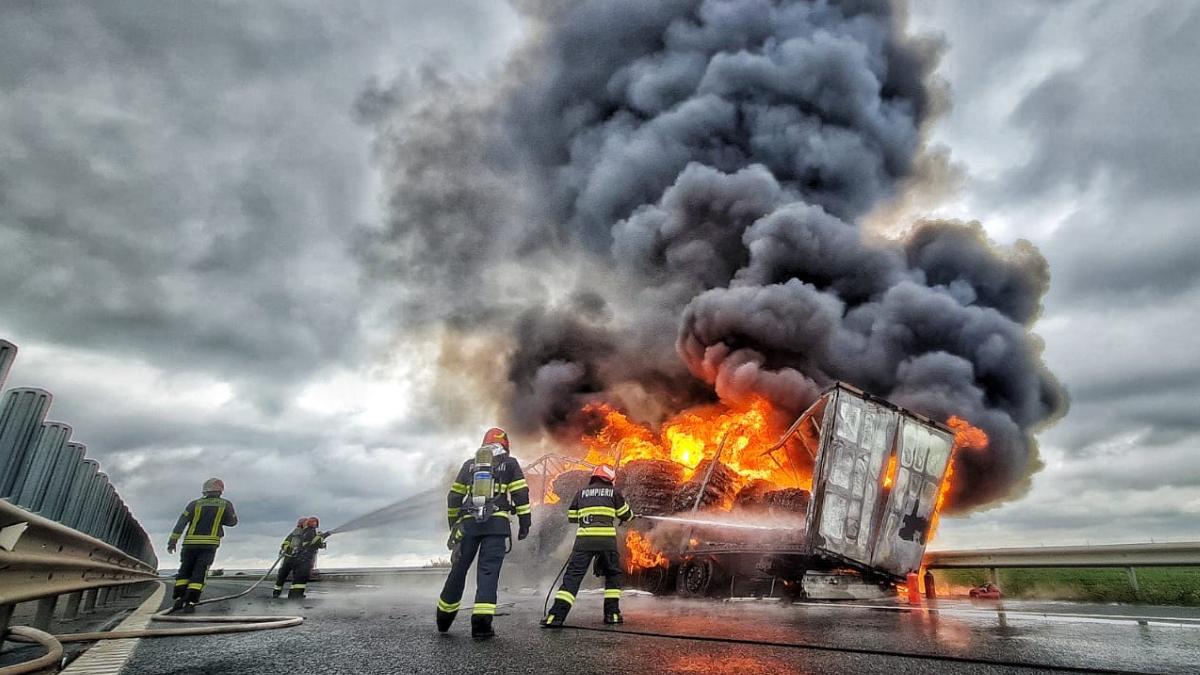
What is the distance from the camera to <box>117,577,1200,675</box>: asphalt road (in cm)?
340

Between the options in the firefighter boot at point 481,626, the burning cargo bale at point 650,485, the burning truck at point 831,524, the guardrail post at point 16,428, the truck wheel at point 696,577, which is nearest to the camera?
the firefighter boot at point 481,626

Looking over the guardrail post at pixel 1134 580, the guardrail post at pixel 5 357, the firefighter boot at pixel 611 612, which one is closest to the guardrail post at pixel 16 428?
the guardrail post at pixel 5 357

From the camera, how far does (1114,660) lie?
351 centimetres

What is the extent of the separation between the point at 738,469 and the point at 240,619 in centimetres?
1181

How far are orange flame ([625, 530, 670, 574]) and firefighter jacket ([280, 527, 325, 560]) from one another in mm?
5714

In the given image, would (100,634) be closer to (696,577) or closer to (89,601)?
(89,601)

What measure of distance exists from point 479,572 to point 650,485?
8.60 metres

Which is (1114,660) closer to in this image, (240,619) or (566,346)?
(240,619)

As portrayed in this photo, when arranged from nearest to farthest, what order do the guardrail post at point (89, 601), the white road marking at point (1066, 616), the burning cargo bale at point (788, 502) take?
1. the white road marking at point (1066, 616)
2. the guardrail post at point (89, 601)
3. the burning cargo bale at point (788, 502)

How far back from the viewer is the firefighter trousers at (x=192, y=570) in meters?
8.20

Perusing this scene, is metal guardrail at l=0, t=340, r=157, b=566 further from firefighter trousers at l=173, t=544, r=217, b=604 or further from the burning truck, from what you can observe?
the burning truck

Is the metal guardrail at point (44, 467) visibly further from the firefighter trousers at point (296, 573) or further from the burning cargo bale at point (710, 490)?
the burning cargo bale at point (710, 490)

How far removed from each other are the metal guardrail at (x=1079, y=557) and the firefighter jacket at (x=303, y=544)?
1040cm

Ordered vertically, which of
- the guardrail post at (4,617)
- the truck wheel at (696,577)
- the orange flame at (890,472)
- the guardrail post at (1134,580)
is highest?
the orange flame at (890,472)
